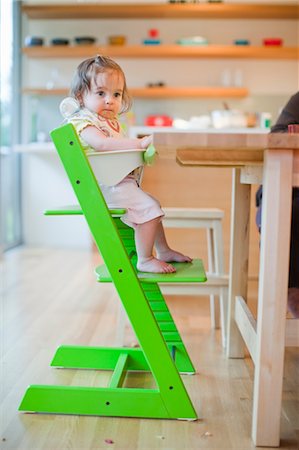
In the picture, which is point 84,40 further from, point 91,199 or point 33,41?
point 91,199

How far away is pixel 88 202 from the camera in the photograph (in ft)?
4.85

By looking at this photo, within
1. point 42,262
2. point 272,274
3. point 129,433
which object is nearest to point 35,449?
point 129,433

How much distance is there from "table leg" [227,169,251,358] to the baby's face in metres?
0.64

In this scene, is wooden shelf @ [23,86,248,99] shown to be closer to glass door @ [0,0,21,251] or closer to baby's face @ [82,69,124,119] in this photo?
glass door @ [0,0,21,251]

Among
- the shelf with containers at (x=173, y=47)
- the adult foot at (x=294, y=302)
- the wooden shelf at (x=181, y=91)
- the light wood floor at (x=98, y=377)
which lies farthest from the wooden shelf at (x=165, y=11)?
the adult foot at (x=294, y=302)

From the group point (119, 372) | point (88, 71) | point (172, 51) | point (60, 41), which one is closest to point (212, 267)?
point (119, 372)

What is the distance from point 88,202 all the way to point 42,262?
2878 mm

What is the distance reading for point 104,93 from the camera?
1688 mm

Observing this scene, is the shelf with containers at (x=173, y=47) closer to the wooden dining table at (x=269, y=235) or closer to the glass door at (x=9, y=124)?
the glass door at (x=9, y=124)

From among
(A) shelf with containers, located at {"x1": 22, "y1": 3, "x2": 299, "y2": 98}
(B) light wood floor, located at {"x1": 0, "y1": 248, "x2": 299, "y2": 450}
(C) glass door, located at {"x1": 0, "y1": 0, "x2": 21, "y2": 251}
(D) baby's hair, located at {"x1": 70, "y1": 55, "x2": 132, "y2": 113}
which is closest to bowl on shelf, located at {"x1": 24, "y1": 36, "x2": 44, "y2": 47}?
(A) shelf with containers, located at {"x1": 22, "y1": 3, "x2": 299, "y2": 98}

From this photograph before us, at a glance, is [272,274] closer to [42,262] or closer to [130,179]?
[130,179]

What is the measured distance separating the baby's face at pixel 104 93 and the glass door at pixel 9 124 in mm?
3279

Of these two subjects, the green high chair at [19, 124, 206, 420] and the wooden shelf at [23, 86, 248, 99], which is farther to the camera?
the wooden shelf at [23, 86, 248, 99]

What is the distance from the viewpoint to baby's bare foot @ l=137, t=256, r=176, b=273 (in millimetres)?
1611
